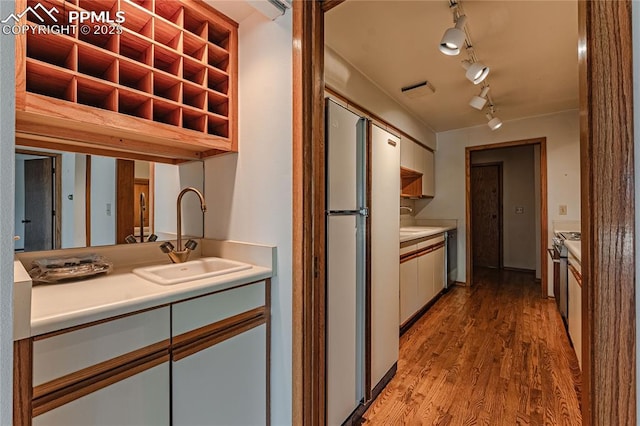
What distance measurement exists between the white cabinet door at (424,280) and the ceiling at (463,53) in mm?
1704

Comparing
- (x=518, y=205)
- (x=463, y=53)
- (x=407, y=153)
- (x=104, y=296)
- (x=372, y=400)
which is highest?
(x=463, y=53)

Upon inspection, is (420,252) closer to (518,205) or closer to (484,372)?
(484,372)

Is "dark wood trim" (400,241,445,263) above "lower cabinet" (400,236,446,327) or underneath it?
above

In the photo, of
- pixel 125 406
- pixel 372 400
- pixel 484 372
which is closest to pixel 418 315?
pixel 484 372

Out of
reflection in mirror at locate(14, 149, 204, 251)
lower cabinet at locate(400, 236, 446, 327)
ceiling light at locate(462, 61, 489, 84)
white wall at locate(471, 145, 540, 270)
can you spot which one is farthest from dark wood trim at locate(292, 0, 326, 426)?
white wall at locate(471, 145, 540, 270)

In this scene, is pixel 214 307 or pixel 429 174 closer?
pixel 214 307

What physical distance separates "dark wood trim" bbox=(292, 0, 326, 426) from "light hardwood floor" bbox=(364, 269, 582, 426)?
0.58m

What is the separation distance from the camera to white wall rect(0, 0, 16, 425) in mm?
485

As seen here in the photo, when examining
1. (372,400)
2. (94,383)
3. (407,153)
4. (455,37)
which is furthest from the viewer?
(407,153)

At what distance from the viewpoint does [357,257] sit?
1604mm

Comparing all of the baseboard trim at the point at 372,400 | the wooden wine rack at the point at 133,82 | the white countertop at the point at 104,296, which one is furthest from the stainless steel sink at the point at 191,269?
the baseboard trim at the point at 372,400

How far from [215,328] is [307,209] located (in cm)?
59

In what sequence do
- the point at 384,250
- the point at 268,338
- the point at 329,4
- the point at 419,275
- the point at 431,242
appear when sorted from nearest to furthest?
the point at 329,4 < the point at 268,338 < the point at 384,250 < the point at 419,275 < the point at 431,242

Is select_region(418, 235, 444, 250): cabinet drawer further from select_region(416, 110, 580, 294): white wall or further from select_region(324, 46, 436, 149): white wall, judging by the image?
select_region(324, 46, 436, 149): white wall
